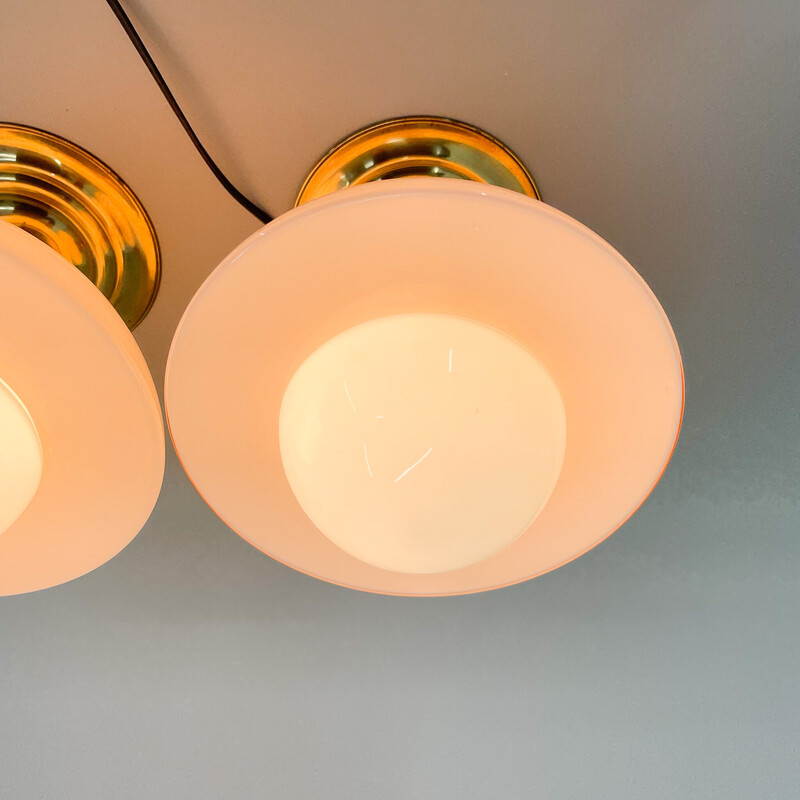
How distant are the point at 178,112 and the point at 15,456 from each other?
Result: 263 mm

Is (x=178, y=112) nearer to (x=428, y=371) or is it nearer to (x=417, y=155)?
(x=417, y=155)

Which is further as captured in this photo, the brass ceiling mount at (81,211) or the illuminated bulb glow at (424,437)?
the brass ceiling mount at (81,211)

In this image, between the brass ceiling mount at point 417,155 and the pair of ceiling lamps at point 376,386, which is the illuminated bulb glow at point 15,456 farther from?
the brass ceiling mount at point 417,155

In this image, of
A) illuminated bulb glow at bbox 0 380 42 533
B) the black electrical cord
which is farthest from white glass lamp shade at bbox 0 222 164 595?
the black electrical cord

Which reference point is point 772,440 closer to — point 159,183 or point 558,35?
point 558,35

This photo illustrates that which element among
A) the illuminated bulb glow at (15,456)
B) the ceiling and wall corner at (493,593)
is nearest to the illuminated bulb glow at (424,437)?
the illuminated bulb glow at (15,456)

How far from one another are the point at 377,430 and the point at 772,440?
1.48 ft

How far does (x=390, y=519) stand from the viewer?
322 millimetres

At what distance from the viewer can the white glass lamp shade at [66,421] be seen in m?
0.30

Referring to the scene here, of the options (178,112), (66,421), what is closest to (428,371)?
(66,421)

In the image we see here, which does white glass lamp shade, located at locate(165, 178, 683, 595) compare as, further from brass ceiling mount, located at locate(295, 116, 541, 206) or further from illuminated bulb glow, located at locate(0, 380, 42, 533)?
brass ceiling mount, located at locate(295, 116, 541, 206)

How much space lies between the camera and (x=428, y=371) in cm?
31

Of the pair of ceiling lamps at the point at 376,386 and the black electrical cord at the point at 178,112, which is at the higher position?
the black electrical cord at the point at 178,112

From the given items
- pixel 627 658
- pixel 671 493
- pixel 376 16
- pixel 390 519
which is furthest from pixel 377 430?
pixel 627 658
